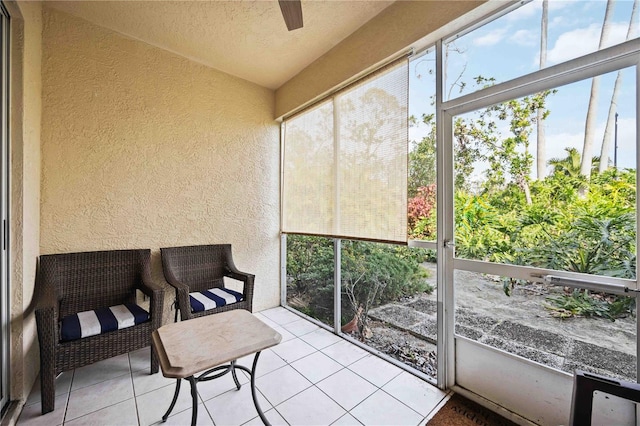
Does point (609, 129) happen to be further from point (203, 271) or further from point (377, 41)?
point (203, 271)

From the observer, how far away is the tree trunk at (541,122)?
1.52 metres

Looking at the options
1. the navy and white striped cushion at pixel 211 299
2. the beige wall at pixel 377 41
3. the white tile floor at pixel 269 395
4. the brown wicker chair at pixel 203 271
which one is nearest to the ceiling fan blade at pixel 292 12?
the beige wall at pixel 377 41

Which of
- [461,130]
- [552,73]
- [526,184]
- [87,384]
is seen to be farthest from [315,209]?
[87,384]

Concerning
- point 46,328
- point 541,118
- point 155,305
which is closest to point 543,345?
point 541,118

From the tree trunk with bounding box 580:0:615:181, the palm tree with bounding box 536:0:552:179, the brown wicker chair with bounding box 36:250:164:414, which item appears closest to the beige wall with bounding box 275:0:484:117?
the palm tree with bounding box 536:0:552:179

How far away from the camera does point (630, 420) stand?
123 centimetres

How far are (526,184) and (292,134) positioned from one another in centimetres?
253

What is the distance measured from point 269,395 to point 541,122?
8.17ft

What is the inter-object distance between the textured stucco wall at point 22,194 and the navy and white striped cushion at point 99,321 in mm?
258

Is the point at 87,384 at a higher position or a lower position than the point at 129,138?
lower

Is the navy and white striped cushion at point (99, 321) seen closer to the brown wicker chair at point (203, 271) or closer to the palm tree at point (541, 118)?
the brown wicker chair at point (203, 271)

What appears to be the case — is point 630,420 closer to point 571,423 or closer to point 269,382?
point 571,423

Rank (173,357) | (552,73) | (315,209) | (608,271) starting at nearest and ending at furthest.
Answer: (173,357), (608,271), (552,73), (315,209)

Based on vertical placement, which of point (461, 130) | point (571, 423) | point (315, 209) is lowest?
point (571, 423)
